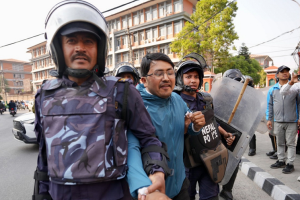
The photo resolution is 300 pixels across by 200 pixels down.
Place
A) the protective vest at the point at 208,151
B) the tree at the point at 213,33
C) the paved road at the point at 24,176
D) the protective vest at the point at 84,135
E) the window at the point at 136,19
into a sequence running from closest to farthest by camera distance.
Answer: the protective vest at the point at 84,135, the protective vest at the point at 208,151, the paved road at the point at 24,176, the tree at the point at 213,33, the window at the point at 136,19

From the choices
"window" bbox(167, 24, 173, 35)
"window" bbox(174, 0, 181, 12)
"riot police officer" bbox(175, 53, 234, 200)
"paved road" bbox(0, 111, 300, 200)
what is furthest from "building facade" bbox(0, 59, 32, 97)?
"riot police officer" bbox(175, 53, 234, 200)

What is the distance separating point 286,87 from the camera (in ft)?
10.1

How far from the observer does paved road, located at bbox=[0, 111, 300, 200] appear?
2.95 metres

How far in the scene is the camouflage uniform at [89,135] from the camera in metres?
0.92

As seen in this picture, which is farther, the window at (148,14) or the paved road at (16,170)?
the window at (148,14)

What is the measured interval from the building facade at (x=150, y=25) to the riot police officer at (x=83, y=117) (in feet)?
75.6

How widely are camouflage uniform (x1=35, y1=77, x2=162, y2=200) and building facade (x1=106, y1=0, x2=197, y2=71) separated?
76.1 feet

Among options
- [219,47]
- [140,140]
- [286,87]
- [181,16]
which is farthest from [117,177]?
[181,16]

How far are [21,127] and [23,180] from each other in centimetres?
235

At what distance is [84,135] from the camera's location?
932 millimetres

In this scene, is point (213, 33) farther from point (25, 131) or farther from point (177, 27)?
point (25, 131)

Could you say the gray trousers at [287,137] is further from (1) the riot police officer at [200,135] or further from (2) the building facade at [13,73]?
(2) the building facade at [13,73]

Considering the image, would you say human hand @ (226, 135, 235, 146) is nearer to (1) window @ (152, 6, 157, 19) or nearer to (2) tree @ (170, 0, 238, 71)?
(2) tree @ (170, 0, 238, 71)

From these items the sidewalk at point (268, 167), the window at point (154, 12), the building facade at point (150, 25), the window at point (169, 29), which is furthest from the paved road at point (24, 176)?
the window at point (154, 12)
